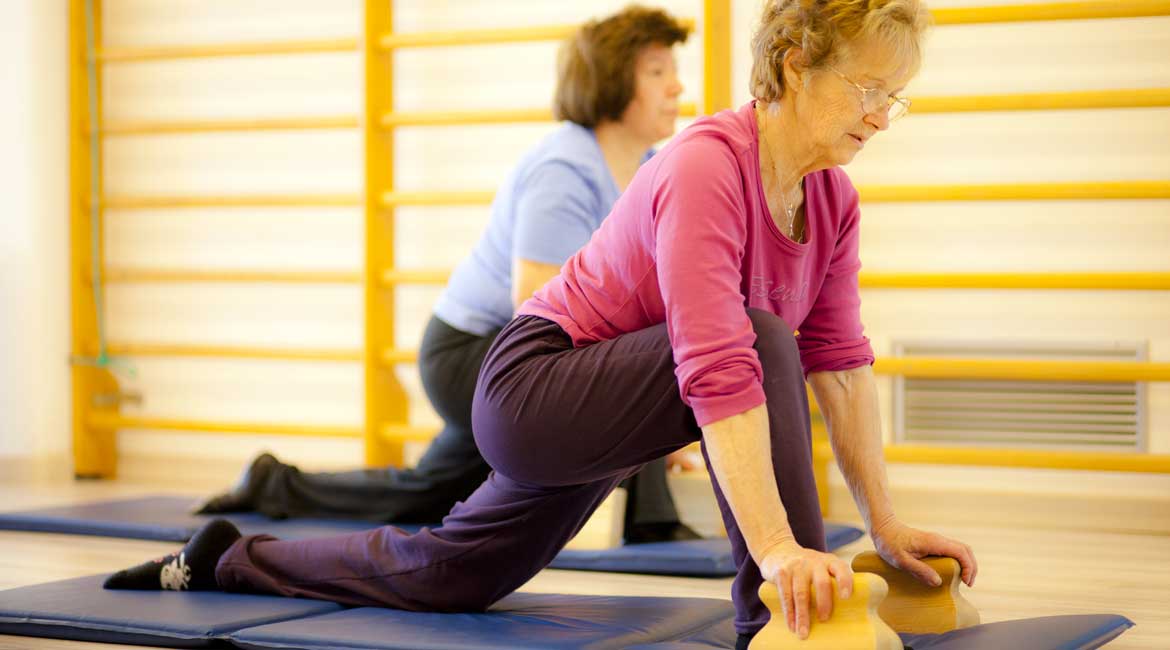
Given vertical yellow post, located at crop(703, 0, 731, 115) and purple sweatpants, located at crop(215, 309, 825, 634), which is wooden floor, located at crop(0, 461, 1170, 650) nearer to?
purple sweatpants, located at crop(215, 309, 825, 634)

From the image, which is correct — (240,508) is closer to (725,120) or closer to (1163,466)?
(725,120)

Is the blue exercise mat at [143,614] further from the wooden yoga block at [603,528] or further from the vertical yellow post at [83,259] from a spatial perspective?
the vertical yellow post at [83,259]

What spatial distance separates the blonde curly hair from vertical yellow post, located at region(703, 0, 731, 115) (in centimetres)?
184

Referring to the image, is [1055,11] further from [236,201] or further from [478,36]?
[236,201]

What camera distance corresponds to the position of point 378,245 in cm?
401

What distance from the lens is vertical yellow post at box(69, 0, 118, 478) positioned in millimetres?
4418

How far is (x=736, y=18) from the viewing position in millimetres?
3596

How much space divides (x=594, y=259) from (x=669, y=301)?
223 mm

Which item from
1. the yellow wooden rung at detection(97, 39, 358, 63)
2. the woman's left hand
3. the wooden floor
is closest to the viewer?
the woman's left hand

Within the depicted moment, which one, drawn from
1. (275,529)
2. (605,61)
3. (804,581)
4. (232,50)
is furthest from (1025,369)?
(232,50)

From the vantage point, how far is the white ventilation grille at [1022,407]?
3291 mm

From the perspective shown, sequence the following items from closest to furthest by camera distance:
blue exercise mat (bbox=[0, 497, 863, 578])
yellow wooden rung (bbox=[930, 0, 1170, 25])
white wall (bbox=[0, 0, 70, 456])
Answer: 1. blue exercise mat (bbox=[0, 497, 863, 578])
2. yellow wooden rung (bbox=[930, 0, 1170, 25])
3. white wall (bbox=[0, 0, 70, 456])

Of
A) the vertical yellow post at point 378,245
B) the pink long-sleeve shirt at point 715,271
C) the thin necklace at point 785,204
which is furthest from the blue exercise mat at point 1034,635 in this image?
the vertical yellow post at point 378,245

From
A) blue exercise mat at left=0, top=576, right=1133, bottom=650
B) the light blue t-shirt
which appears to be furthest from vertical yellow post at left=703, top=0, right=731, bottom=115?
blue exercise mat at left=0, top=576, right=1133, bottom=650
